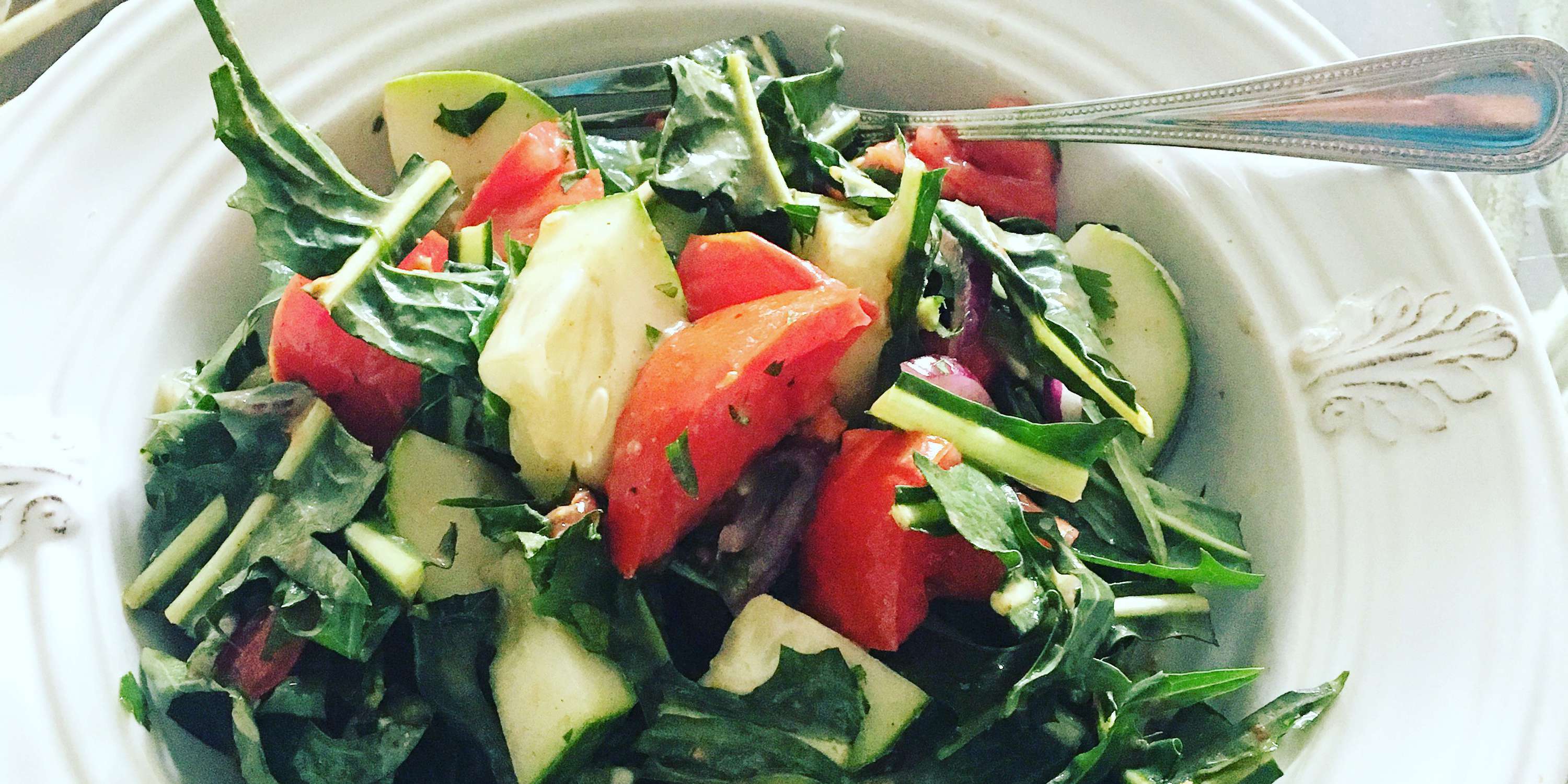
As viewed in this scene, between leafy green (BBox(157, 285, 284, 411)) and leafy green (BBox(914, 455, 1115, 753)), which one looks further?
leafy green (BBox(157, 285, 284, 411))

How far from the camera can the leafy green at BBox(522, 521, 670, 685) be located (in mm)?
1095

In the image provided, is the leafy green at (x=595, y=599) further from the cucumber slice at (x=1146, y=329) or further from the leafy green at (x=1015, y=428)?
the cucumber slice at (x=1146, y=329)

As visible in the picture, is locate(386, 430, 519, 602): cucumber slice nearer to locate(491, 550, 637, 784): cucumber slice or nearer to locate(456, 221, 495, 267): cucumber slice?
locate(491, 550, 637, 784): cucumber slice

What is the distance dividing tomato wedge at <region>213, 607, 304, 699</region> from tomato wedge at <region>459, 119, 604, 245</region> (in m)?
0.62

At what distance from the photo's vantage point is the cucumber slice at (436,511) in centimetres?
119

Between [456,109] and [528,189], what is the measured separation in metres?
0.20

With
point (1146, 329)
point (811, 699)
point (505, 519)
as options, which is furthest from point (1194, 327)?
point (505, 519)

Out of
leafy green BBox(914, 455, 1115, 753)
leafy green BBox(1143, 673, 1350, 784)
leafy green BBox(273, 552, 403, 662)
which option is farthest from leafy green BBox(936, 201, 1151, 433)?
leafy green BBox(273, 552, 403, 662)

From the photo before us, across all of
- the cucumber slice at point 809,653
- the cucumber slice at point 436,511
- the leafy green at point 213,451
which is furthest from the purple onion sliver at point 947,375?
the leafy green at point 213,451

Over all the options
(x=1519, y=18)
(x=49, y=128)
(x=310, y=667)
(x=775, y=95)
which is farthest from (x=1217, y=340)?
(x=49, y=128)

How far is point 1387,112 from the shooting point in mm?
1272

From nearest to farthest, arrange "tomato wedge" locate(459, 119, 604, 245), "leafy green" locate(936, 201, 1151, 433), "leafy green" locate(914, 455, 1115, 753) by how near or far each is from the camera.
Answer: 1. "leafy green" locate(914, 455, 1115, 753)
2. "leafy green" locate(936, 201, 1151, 433)
3. "tomato wedge" locate(459, 119, 604, 245)

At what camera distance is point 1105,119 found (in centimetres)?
146

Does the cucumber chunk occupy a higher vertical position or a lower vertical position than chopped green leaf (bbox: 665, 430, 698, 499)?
higher
